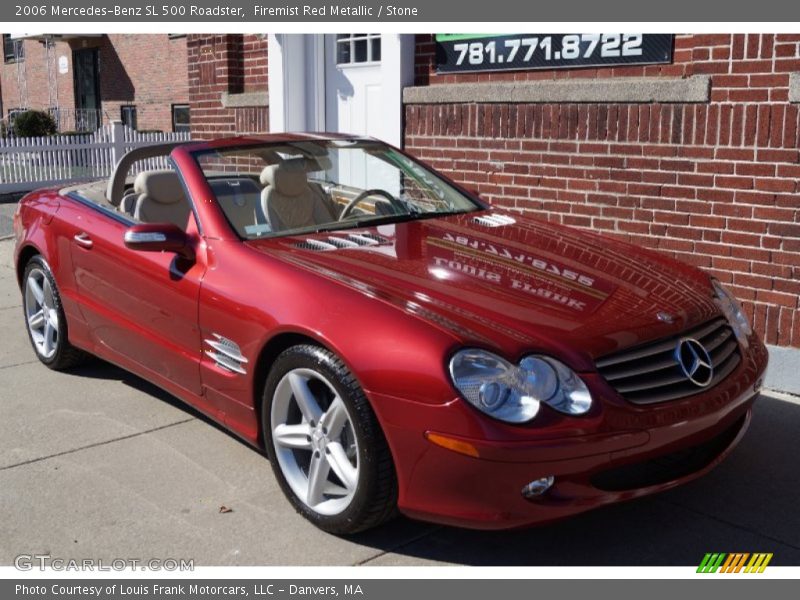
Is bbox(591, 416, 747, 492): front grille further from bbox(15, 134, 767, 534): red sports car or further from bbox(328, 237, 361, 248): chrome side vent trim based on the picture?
bbox(328, 237, 361, 248): chrome side vent trim

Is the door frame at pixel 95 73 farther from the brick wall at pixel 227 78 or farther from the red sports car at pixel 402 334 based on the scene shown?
the red sports car at pixel 402 334

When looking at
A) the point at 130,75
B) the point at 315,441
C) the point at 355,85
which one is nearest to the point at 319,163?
the point at 315,441

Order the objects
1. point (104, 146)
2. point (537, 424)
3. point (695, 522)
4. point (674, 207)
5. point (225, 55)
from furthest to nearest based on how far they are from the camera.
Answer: point (104, 146) → point (225, 55) → point (674, 207) → point (695, 522) → point (537, 424)

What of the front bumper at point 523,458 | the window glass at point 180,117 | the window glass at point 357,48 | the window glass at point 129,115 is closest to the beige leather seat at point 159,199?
the front bumper at point 523,458

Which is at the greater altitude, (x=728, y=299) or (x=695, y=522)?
(x=728, y=299)

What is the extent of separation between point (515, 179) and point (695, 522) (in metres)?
4.31

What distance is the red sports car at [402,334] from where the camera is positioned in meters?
3.09

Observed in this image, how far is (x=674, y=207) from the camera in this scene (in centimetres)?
646

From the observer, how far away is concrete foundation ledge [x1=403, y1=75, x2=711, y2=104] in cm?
623

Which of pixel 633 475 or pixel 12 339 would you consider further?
pixel 12 339

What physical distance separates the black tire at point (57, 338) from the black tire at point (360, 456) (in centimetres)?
239

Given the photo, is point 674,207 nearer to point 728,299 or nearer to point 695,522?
point 728,299

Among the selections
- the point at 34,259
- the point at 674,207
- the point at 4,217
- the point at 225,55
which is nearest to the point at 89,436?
the point at 34,259

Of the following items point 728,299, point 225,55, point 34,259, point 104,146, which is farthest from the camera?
point 104,146
